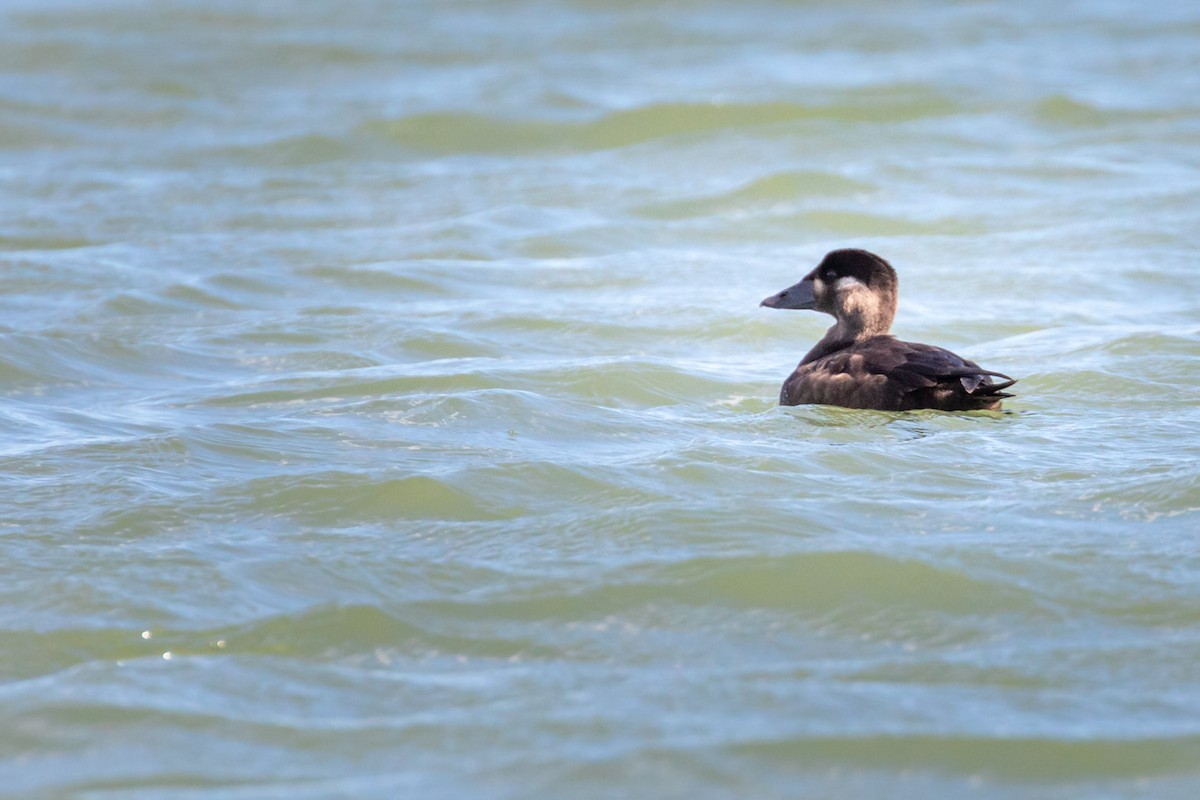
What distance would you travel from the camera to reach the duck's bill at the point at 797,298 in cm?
820

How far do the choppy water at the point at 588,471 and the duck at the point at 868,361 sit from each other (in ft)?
0.43

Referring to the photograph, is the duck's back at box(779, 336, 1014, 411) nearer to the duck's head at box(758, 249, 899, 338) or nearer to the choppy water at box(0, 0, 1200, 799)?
the choppy water at box(0, 0, 1200, 799)

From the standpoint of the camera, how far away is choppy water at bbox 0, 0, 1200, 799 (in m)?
4.08

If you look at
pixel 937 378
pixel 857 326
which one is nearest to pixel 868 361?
pixel 937 378

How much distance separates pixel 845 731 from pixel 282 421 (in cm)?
369

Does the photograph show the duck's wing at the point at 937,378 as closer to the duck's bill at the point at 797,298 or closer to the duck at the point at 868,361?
the duck at the point at 868,361

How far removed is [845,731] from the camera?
4039mm

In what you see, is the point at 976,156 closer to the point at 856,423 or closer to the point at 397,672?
the point at 856,423

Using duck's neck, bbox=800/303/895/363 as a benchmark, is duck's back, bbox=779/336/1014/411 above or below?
below

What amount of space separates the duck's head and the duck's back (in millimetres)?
552

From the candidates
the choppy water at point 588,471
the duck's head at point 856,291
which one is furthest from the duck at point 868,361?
the choppy water at point 588,471

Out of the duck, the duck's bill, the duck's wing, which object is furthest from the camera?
the duck's bill

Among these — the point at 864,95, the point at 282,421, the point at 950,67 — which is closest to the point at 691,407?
the point at 282,421

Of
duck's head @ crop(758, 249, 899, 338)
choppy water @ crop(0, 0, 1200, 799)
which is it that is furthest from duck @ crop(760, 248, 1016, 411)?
choppy water @ crop(0, 0, 1200, 799)
